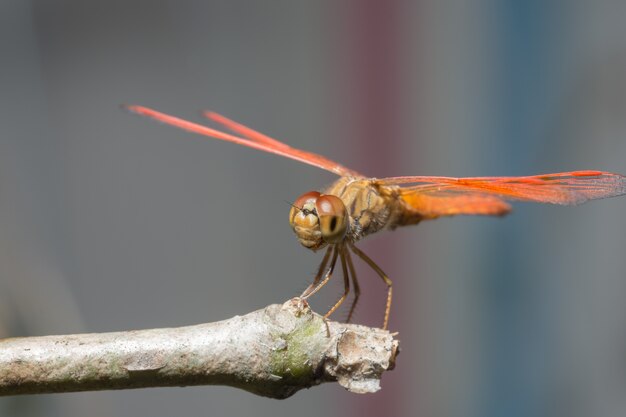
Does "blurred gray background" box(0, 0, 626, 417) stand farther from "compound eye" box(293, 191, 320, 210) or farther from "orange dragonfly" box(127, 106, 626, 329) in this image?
"compound eye" box(293, 191, 320, 210)

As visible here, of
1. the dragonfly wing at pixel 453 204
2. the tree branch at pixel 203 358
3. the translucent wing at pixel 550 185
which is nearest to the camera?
the tree branch at pixel 203 358

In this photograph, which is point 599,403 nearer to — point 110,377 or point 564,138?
point 564,138

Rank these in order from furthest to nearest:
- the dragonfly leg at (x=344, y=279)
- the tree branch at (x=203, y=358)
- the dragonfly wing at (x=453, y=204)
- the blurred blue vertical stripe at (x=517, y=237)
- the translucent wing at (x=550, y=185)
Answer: the blurred blue vertical stripe at (x=517, y=237) < the dragonfly wing at (x=453, y=204) < the dragonfly leg at (x=344, y=279) < the translucent wing at (x=550, y=185) < the tree branch at (x=203, y=358)

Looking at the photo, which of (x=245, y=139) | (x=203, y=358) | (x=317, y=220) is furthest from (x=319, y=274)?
(x=203, y=358)

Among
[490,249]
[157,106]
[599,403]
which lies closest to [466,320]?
[490,249]

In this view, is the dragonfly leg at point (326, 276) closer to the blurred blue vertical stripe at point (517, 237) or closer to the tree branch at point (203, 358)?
the tree branch at point (203, 358)

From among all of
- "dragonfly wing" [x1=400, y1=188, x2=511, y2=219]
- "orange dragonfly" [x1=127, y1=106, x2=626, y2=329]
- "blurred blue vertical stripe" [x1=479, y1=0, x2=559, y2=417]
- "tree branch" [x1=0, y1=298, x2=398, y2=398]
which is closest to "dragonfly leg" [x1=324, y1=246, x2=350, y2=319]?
"orange dragonfly" [x1=127, y1=106, x2=626, y2=329]

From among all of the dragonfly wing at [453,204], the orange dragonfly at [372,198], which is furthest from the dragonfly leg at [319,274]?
the dragonfly wing at [453,204]
